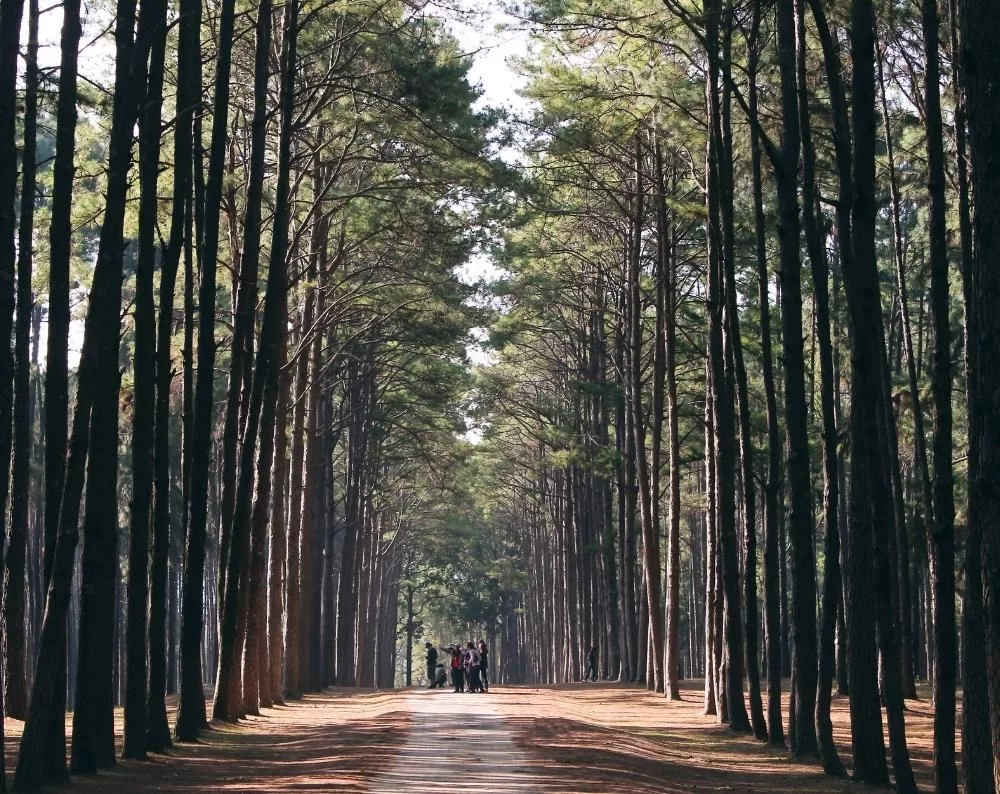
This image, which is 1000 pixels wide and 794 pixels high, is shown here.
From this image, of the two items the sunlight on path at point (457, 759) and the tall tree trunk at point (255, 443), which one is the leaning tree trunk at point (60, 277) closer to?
the sunlight on path at point (457, 759)

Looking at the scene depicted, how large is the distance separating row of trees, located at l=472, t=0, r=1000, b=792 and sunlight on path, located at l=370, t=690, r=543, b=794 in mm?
3712

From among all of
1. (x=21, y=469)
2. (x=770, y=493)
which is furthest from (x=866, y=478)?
(x=21, y=469)

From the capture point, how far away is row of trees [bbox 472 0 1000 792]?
13.0m

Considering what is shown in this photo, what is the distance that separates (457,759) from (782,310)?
22.4 feet

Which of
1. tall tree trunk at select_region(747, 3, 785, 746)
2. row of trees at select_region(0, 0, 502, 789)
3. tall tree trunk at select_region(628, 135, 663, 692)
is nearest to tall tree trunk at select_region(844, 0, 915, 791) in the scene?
tall tree trunk at select_region(747, 3, 785, 746)

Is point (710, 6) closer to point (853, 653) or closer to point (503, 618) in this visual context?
point (853, 653)

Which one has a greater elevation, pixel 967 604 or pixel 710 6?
pixel 710 6

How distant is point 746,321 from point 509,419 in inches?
953

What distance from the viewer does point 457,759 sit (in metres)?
14.9

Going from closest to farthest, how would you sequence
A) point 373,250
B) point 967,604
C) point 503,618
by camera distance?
point 967,604 → point 373,250 → point 503,618

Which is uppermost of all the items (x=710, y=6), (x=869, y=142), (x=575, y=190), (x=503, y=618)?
(x=575, y=190)

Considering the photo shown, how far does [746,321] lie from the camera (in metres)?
32.6

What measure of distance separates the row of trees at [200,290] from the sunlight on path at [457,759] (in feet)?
9.99

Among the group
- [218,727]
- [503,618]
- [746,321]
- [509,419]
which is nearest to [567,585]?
[509,419]
